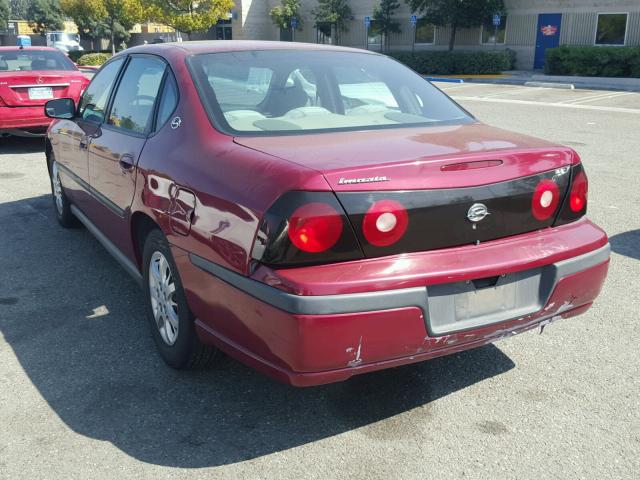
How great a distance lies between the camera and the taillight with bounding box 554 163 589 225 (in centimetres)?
306

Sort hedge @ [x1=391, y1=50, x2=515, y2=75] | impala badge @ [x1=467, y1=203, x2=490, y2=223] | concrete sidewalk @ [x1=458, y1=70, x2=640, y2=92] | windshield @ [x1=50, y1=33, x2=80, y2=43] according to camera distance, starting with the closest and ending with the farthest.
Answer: impala badge @ [x1=467, y1=203, x2=490, y2=223], concrete sidewalk @ [x1=458, y1=70, x2=640, y2=92], hedge @ [x1=391, y1=50, x2=515, y2=75], windshield @ [x1=50, y1=33, x2=80, y2=43]

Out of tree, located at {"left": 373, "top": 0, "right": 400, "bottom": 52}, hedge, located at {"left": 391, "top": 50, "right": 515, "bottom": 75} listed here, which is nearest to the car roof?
hedge, located at {"left": 391, "top": 50, "right": 515, "bottom": 75}

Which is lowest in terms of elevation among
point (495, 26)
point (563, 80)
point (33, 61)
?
point (563, 80)

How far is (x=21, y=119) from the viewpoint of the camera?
9.69 metres

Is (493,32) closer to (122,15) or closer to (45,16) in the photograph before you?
(122,15)

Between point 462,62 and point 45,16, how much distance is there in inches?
2036

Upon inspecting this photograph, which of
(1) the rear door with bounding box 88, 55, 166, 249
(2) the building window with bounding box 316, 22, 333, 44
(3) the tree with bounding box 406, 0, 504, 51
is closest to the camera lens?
(1) the rear door with bounding box 88, 55, 166, 249

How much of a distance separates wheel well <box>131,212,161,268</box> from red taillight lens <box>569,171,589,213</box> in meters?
2.02

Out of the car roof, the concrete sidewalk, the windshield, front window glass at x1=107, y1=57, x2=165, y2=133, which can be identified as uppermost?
the windshield

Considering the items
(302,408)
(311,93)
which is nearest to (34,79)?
(311,93)

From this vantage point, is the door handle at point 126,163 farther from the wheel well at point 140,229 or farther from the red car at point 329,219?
the wheel well at point 140,229

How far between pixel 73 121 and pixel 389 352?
3425 mm

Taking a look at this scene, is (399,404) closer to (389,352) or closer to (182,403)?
(389,352)

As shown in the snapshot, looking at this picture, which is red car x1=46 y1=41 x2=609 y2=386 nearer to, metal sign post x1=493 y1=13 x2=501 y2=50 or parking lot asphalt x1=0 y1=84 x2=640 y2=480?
parking lot asphalt x1=0 y1=84 x2=640 y2=480
